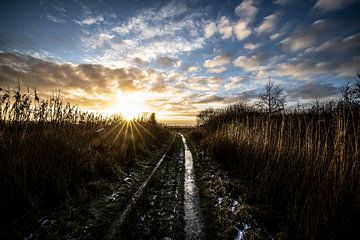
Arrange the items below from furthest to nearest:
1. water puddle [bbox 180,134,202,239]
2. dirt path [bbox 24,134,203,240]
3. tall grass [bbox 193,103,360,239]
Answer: water puddle [bbox 180,134,202,239]
dirt path [bbox 24,134,203,240]
tall grass [bbox 193,103,360,239]

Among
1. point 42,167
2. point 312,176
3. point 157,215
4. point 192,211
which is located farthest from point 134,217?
point 312,176

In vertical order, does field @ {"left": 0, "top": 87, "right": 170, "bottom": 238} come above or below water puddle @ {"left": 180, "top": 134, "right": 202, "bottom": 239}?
above

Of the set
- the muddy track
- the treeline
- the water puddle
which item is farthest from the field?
the treeline

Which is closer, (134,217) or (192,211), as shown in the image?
(134,217)

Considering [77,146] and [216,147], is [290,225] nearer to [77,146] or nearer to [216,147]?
[77,146]

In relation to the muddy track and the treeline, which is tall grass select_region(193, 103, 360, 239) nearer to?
the treeline

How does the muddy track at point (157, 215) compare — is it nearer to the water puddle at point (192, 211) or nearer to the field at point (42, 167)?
the water puddle at point (192, 211)

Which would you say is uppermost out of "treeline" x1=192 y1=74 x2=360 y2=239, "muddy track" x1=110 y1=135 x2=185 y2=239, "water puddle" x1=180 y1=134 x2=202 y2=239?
"treeline" x1=192 y1=74 x2=360 y2=239

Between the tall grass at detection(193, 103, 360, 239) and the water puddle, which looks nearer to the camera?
the tall grass at detection(193, 103, 360, 239)

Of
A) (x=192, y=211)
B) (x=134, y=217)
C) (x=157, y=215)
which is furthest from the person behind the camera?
(x=192, y=211)

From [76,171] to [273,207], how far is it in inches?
192

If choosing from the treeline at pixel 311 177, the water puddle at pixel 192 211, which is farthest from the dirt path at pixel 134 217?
the treeline at pixel 311 177

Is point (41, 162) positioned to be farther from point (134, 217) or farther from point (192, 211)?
point (192, 211)

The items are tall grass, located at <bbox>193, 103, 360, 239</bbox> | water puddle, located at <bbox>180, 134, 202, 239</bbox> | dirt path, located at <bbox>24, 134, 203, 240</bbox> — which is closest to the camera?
tall grass, located at <bbox>193, 103, 360, 239</bbox>
